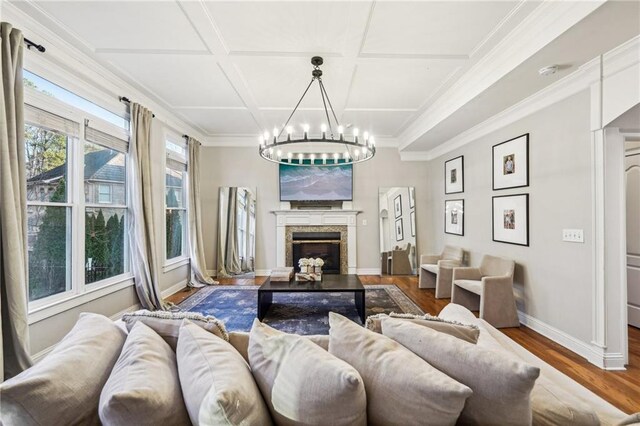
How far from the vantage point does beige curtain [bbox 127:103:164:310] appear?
135 inches

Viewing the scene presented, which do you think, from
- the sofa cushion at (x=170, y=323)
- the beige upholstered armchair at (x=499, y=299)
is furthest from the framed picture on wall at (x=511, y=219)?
A: the sofa cushion at (x=170, y=323)

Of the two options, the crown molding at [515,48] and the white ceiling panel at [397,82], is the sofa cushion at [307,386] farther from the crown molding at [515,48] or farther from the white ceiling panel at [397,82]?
the white ceiling panel at [397,82]

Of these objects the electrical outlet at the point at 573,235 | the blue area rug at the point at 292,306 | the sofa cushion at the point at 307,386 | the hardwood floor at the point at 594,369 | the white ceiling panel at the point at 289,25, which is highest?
the white ceiling panel at the point at 289,25

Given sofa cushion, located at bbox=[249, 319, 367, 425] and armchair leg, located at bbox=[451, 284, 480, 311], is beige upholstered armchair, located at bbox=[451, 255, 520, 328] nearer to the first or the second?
armchair leg, located at bbox=[451, 284, 480, 311]

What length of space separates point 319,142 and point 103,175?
112 inches

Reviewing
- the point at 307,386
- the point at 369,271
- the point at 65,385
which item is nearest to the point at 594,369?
the point at 307,386

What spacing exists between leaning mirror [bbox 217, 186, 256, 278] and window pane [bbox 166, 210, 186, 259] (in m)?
A: 0.77

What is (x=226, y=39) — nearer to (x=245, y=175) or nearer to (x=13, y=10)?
(x=13, y=10)

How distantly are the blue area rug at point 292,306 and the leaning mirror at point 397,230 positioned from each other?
993 mm

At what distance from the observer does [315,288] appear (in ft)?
10.8

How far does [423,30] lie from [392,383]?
8.69 feet

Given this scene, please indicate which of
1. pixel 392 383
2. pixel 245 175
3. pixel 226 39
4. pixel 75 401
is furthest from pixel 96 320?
pixel 245 175

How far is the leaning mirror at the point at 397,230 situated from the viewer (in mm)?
5645

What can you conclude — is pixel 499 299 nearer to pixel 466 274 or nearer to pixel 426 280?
pixel 466 274
